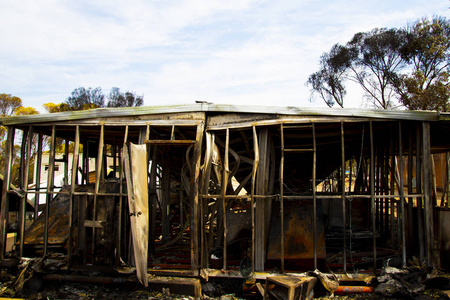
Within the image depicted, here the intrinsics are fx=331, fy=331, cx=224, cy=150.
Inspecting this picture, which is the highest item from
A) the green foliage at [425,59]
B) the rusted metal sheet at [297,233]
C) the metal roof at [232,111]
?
the green foliage at [425,59]

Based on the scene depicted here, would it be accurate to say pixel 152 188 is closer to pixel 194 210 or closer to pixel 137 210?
pixel 194 210

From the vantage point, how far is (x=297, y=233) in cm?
697

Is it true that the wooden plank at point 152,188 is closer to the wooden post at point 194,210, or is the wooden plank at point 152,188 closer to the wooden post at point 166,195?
the wooden post at point 166,195

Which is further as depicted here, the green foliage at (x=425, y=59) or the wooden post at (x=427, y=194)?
the green foliage at (x=425, y=59)

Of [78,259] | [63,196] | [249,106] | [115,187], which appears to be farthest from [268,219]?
[63,196]

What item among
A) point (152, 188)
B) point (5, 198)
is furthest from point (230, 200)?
point (5, 198)

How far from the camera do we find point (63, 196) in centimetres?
841

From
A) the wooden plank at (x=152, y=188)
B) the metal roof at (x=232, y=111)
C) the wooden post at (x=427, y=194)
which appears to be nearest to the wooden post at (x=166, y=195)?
the wooden plank at (x=152, y=188)

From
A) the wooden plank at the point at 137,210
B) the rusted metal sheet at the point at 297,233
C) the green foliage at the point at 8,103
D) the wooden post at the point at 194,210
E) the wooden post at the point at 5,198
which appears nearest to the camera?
the wooden plank at the point at 137,210

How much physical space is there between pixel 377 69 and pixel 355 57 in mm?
1838

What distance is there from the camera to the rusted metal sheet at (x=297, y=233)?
22.0ft

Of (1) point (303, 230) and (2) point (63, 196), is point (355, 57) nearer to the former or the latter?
(1) point (303, 230)

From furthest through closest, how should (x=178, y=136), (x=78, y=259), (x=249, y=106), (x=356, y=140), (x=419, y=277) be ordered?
(x=356, y=140)
(x=178, y=136)
(x=78, y=259)
(x=249, y=106)
(x=419, y=277)

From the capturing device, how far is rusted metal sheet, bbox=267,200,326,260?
669cm
